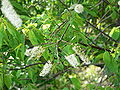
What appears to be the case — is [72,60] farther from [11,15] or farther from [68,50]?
[11,15]

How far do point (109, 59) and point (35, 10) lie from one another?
1577mm

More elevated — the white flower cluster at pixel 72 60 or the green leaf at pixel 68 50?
the green leaf at pixel 68 50

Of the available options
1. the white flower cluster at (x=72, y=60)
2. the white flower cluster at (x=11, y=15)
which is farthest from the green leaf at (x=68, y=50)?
the white flower cluster at (x=11, y=15)

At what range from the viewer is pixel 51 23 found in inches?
58.6

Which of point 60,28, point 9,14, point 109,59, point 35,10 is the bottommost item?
point 109,59

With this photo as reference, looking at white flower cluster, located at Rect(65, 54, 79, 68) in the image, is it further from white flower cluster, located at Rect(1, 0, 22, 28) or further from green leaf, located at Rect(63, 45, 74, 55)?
white flower cluster, located at Rect(1, 0, 22, 28)

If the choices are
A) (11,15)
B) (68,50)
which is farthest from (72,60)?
(11,15)

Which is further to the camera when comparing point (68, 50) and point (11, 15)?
point (68, 50)

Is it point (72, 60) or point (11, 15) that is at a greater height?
point (11, 15)

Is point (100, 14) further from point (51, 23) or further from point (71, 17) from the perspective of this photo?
point (71, 17)

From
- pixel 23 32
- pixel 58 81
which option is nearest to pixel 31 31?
pixel 23 32

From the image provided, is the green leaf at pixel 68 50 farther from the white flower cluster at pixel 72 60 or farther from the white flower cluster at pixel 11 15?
the white flower cluster at pixel 11 15

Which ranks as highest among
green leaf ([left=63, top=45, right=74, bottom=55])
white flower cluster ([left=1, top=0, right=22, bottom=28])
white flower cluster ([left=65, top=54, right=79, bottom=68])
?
white flower cluster ([left=1, top=0, right=22, bottom=28])

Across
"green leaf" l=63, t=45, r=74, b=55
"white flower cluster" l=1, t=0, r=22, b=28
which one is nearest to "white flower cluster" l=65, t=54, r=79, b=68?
"green leaf" l=63, t=45, r=74, b=55
